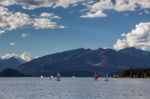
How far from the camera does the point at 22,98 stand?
364 feet

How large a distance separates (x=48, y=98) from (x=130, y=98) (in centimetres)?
2099

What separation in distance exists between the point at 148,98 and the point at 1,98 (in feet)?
122

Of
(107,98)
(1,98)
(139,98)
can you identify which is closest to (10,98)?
(1,98)

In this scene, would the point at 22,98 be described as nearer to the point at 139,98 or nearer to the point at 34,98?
the point at 34,98

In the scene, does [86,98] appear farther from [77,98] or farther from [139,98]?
[139,98]

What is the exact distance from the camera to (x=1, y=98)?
110125 millimetres

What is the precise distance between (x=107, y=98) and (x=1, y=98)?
27.1 metres

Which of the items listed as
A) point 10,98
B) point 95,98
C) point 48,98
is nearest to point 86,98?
point 95,98

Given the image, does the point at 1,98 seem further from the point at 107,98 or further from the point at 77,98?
the point at 107,98

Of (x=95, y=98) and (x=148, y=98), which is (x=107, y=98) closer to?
(x=95, y=98)

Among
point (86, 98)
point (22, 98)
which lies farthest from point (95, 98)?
point (22, 98)

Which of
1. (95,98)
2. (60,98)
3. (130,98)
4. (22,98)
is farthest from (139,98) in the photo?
(22,98)

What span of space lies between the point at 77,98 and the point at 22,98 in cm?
1411

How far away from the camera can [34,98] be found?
363 feet
